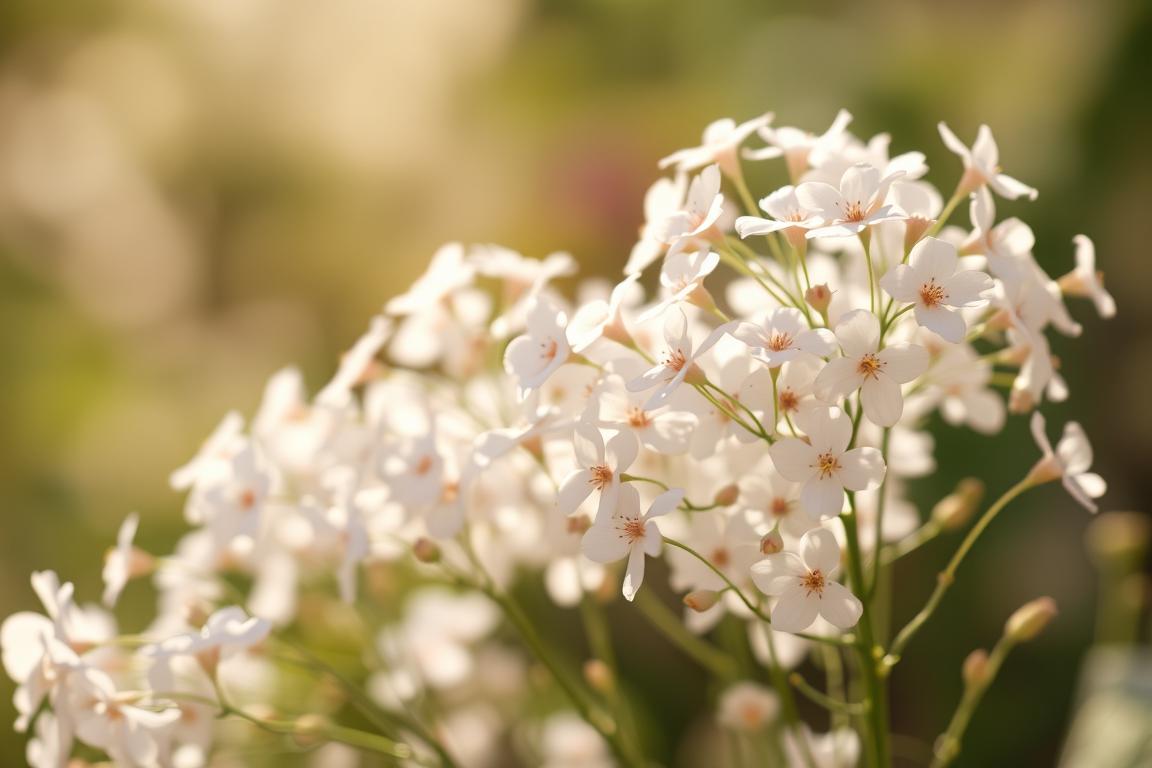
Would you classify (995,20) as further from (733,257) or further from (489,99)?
(733,257)

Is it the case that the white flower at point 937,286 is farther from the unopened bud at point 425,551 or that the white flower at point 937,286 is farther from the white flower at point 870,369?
the unopened bud at point 425,551

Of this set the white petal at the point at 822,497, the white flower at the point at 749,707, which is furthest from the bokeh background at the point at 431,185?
the white petal at the point at 822,497

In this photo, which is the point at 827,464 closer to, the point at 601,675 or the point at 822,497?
the point at 822,497

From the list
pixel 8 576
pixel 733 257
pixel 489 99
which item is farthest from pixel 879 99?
pixel 8 576

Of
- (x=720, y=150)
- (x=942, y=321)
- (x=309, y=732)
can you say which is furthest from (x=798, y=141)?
(x=309, y=732)

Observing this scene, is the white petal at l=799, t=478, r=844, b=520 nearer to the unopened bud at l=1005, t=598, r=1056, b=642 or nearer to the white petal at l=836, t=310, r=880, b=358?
the white petal at l=836, t=310, r=880, b=358

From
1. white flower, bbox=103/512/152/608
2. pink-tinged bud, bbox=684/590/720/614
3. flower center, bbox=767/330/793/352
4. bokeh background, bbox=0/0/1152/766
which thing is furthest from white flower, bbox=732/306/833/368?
bokeh background, bbox=0/0/1152/766

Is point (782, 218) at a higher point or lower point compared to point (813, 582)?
higher
